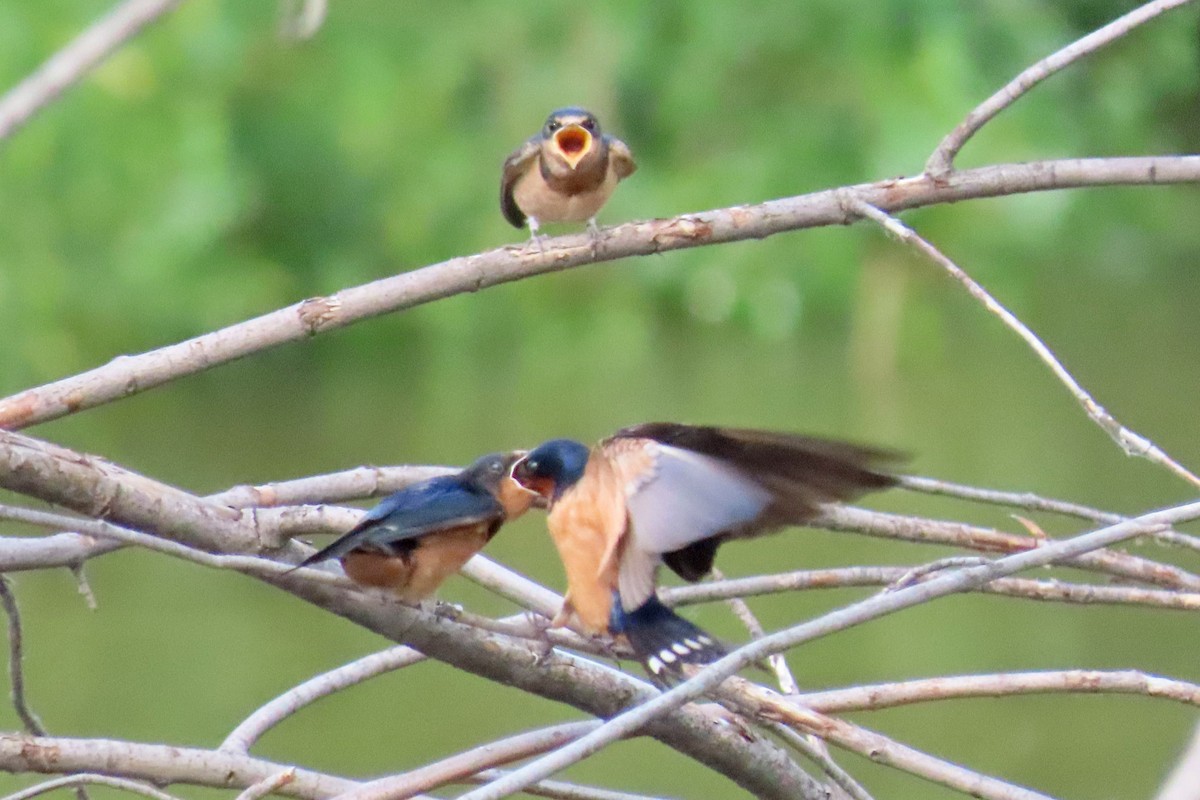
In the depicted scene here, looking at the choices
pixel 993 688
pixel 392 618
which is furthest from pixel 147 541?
pixel 993 688

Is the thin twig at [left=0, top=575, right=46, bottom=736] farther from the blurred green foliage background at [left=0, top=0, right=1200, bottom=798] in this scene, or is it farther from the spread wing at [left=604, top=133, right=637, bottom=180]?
the blurred green foliage background at [left=0, top=0, right=1200, bottom=798]

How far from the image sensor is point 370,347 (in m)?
13.7

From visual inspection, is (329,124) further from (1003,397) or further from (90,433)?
(1003,397)

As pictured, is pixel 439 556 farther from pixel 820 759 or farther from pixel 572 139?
pixel 572 139

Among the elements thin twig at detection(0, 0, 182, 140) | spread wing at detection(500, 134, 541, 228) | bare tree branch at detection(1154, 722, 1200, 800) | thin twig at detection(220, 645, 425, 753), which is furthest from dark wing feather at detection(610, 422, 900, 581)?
spread wing at detection(500, 134, 541, 228)

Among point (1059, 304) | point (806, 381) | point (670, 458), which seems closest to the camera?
point (670, 458)

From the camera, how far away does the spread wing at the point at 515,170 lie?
3559 millimetres

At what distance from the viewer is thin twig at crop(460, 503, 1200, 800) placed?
161 cm

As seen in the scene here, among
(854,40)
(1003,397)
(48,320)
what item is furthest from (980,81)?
(48,320)

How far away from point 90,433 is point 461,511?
362 inches

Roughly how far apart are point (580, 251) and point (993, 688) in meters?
0.62

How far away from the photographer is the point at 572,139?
3480mm

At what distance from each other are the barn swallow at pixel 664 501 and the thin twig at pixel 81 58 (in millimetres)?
851

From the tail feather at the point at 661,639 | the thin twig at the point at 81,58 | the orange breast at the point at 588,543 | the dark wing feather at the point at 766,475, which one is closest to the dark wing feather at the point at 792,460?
the dark wing feather at the point at 766,475
